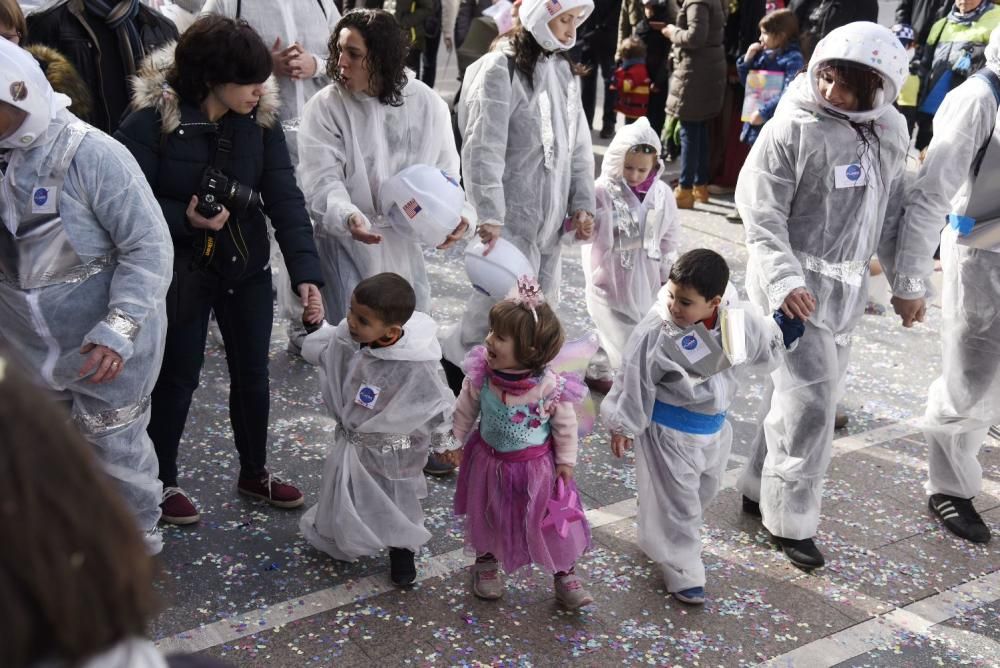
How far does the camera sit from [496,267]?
171 inches

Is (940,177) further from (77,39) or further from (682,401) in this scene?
(77,39)

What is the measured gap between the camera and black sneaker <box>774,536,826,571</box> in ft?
12.6

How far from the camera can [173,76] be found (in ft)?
11.0

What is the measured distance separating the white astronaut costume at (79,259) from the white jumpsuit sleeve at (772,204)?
1.94 meters

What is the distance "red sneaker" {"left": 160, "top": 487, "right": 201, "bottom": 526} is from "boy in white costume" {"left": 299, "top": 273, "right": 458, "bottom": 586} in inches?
21.3

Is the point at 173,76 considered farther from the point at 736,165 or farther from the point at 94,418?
the point at 736,165

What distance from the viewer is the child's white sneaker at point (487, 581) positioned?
3.47 meters

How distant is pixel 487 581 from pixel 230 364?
3.91 ft

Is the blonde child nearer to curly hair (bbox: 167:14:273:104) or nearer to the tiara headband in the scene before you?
the tiara headband

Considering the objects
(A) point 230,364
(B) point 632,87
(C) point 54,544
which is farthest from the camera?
(B) point 632,87

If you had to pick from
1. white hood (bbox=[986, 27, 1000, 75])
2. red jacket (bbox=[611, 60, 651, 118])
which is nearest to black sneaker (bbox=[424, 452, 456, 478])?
white hood (bbox=[986, 27, 1000, 75])

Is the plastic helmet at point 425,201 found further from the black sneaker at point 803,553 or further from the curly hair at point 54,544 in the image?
the curly hair at point 54,544

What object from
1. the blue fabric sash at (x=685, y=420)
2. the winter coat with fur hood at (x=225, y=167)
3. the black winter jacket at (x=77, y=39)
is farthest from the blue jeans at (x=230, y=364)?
the blue fabric sash at (x=685, y=420)

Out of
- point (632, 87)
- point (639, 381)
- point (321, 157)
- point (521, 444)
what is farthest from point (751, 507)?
point (632, 87)
